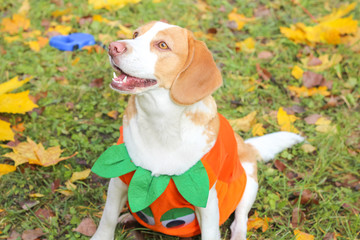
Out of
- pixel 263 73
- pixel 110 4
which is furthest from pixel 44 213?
pixel 110 4

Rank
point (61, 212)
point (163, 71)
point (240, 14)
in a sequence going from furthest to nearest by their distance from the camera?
point (240, 14) → point (61, 212) → point (163, 71)

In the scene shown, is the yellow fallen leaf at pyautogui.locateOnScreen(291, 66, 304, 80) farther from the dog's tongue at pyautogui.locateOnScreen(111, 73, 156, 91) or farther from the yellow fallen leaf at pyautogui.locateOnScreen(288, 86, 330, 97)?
the dog's tongue at pyautogui.locateOnScreen(111, 73, 156, 91)

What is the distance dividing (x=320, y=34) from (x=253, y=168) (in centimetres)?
261

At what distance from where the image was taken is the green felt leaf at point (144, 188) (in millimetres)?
2342

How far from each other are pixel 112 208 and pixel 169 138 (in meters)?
0.67

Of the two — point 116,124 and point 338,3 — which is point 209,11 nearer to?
point 338,3

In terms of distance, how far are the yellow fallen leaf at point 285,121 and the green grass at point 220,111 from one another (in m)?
0.09

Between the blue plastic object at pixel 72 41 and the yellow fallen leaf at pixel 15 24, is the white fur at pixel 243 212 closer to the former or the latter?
the blue plastic object at pixel 72 41

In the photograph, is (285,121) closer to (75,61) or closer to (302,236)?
(302,236)

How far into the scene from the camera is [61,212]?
3041 mm

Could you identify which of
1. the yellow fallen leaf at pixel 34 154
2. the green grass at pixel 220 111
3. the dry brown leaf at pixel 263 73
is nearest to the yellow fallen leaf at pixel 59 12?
the green grass at pixel 220 111

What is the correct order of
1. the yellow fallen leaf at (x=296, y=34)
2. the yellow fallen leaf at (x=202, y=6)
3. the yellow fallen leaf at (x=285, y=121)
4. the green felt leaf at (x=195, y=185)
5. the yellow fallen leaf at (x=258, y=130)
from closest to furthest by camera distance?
the green felt leaf at (x=195, y=185) < the yellow fallen leaf at (x=258, y=130) < the yellow fallen leaf at (x=285, y=121) < the yellow fallen leaf at (x=296, y=34) < the yellow fallen leaf at (x=202, y=6)

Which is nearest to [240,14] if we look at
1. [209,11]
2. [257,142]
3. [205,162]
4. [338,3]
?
[209,11]

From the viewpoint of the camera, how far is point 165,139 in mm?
2301
